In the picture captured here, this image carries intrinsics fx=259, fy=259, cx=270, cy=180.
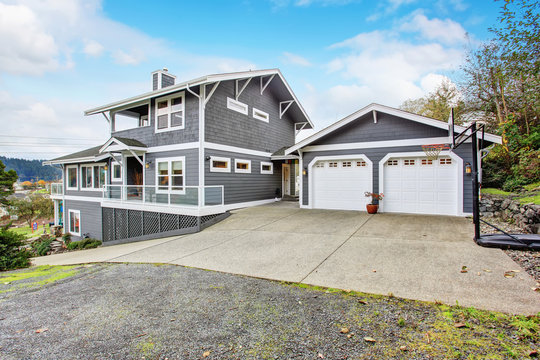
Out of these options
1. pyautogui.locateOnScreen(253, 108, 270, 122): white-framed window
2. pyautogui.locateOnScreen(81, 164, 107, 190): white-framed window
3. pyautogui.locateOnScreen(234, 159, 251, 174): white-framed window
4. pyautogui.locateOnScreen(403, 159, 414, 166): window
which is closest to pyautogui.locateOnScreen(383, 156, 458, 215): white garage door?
pyautogui.locateOnScreen(403, 159, 414, 166): window

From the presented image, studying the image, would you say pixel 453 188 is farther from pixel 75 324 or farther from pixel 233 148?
pixel 75 324

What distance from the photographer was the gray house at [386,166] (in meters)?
9.09

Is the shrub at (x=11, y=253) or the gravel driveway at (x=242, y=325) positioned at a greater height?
the gravel driveway at (x=242, y=325)

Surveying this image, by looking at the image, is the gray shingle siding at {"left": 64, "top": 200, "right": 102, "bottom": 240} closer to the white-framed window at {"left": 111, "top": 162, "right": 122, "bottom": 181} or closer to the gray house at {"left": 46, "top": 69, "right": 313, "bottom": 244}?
the gray house at {"left": 46, "top": 69, "right": 313, "bottom": 244}

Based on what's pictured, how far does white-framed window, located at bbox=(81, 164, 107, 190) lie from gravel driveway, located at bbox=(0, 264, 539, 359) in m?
12.4

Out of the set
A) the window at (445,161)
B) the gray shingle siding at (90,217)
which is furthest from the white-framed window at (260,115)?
the gray shingle siding at (90,217)

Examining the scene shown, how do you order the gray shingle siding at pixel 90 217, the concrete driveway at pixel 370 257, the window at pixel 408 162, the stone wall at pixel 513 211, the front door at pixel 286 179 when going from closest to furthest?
the concrete driveway at pixel 370 257
the stone wall at pixel 513 211
the window at pixel 408 162
the gray shingle siding at pixel 90 217
the front door at pixel 286 179

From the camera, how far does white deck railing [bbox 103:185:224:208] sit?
9461 millimetres

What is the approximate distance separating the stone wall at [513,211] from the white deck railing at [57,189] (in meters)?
23.1

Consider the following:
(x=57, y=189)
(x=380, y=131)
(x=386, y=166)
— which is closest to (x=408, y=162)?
Answer: (x=386, y=166)

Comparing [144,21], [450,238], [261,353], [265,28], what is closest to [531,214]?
[450,238]

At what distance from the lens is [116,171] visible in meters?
14.2

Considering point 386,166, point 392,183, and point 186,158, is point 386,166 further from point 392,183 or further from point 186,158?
point 186,158

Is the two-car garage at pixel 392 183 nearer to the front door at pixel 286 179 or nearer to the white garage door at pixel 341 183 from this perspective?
the white garage door at pixel 341 183
